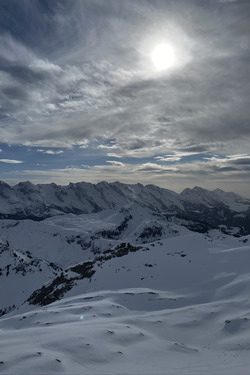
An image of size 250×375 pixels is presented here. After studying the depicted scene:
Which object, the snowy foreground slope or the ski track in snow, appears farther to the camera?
the snowy foreground slope

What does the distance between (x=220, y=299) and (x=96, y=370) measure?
21.5 meters

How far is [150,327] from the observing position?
23.7 metres

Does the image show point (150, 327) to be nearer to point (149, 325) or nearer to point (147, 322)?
point (149, 325)

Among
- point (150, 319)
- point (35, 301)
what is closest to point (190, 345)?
point (150, 319)

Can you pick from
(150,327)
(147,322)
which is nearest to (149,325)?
(150,327)

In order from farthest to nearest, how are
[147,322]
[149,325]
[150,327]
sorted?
[147,322] → [149,325] → [150,327]

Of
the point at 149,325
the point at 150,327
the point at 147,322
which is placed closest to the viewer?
the point at 150,327

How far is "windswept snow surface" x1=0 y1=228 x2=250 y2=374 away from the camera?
1506 centimetres

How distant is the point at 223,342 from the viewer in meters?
19.6

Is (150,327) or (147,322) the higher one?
(150,327)

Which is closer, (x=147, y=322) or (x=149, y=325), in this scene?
(x=149, y=325)

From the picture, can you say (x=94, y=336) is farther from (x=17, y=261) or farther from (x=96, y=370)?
(x=17, y=261)

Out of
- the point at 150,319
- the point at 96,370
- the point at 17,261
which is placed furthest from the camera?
the point at 17,261

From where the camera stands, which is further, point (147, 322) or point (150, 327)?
point (147, 322)
